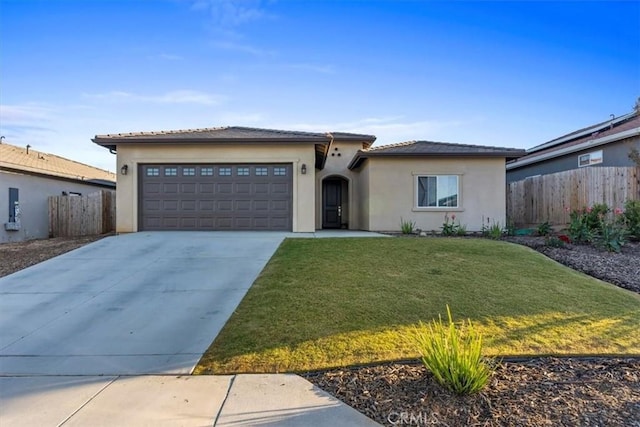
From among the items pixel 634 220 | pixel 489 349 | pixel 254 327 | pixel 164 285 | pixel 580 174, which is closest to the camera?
pixel 489 349

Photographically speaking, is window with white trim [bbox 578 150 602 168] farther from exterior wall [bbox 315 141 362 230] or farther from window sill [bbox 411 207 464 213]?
exterior wall [bbox 315 141 362 230]

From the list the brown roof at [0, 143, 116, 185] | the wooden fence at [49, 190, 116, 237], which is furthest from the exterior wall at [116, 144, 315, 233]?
the brown roof at [0, 143, 116, 185]

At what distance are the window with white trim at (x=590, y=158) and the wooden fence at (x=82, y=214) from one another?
2073cm

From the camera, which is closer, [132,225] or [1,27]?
[1,27]

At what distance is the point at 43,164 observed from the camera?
17.5 metres

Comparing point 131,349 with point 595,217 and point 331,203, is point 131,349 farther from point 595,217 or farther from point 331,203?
point 331,203

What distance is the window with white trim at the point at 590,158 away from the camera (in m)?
16.1

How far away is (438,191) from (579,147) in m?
7.27

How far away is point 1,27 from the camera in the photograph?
8344 millimetres

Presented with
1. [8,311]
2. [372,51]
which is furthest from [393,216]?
[8,311]

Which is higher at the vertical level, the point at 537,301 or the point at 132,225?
the point at 132,225

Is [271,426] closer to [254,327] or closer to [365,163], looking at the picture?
[254,327]

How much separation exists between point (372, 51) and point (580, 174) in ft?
28.4

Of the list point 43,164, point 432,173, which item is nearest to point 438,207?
point 432,173
